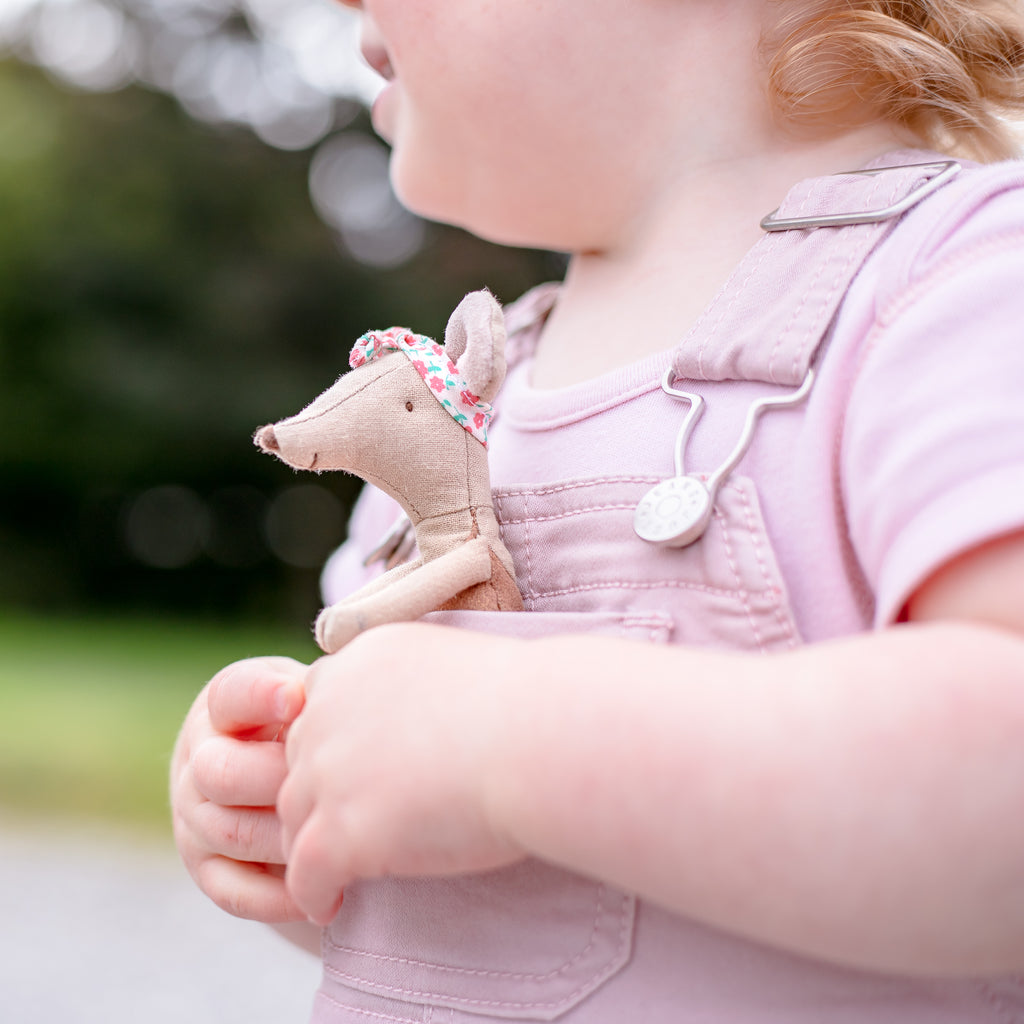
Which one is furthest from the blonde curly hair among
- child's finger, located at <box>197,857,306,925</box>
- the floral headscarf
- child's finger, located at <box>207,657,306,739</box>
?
child's finger, located at <box>197,857,306,925</box>

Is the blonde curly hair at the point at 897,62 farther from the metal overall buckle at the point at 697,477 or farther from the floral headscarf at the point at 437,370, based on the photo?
the floral headscarf at the point at 437,370

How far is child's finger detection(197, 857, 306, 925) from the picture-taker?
2.40 ft

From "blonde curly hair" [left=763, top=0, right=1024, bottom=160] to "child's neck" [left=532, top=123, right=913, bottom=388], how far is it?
3 centimetres

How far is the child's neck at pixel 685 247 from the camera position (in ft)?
2.55

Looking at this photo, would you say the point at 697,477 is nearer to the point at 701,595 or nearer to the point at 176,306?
the point at 701,595

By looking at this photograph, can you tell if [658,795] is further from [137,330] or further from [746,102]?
[137,330]

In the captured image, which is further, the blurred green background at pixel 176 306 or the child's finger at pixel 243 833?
the blurred green background at pixel 176 306

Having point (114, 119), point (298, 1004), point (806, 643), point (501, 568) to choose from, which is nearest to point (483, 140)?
point (501, 568)

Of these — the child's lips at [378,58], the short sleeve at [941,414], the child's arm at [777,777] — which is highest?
the child's lips at [378,58]

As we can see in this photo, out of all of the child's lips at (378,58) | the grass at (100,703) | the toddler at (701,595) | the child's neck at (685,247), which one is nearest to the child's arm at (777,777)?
the toddler at (701,595)

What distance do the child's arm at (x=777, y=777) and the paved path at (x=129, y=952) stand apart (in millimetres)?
1765

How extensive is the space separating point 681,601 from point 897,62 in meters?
0.46

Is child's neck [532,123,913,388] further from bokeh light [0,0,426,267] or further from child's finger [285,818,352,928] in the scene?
bokeh light [0,0,426,267]

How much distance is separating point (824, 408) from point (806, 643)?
13 cm
